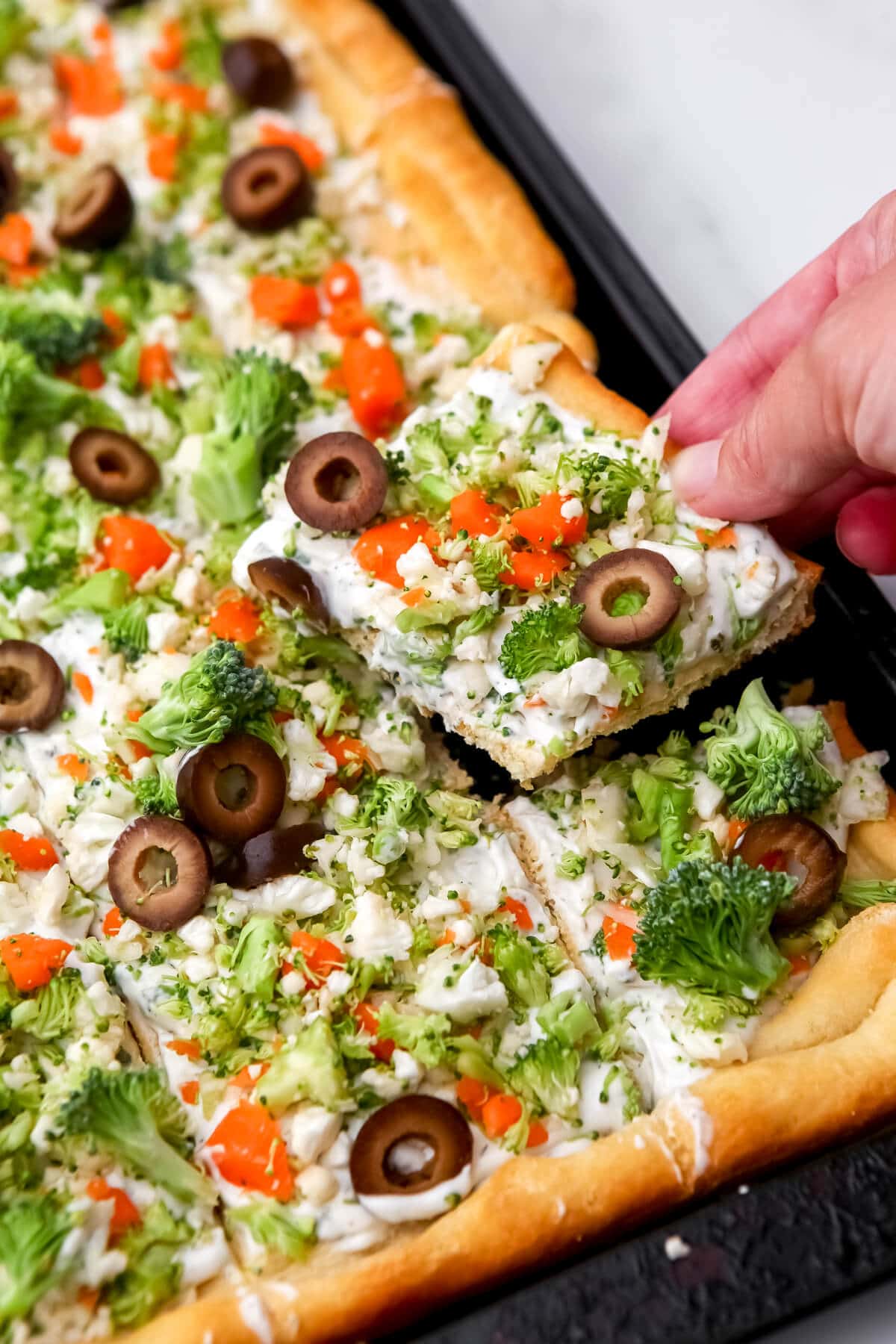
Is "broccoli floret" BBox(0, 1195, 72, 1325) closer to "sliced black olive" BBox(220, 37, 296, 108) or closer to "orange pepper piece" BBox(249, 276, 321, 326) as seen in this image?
"orange pepper piece" BBox(249, 276, 321, 326)

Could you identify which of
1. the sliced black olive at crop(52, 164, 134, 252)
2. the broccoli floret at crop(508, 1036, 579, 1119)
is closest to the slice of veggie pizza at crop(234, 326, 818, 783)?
the broccoli floret at crop(508, 1036, 579, 1119)

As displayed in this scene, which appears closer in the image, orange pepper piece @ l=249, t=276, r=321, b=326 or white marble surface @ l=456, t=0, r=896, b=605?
orange pepper piece @ l=249, t=276, r=321, b=326

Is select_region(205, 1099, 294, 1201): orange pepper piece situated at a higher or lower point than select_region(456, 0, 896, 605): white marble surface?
lower

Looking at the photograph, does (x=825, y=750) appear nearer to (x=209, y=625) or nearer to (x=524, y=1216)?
(x=524, y=1216)

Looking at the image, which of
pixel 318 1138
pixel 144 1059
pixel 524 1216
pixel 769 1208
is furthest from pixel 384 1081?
pixel 769 1208

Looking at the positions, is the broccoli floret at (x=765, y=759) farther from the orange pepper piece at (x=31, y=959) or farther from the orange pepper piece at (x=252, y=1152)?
the orange pepper piece at (x=31, y=959)

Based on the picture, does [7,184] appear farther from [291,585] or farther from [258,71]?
[291,585]

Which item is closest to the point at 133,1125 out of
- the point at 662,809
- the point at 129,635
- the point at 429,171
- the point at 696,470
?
the point at 129,635
